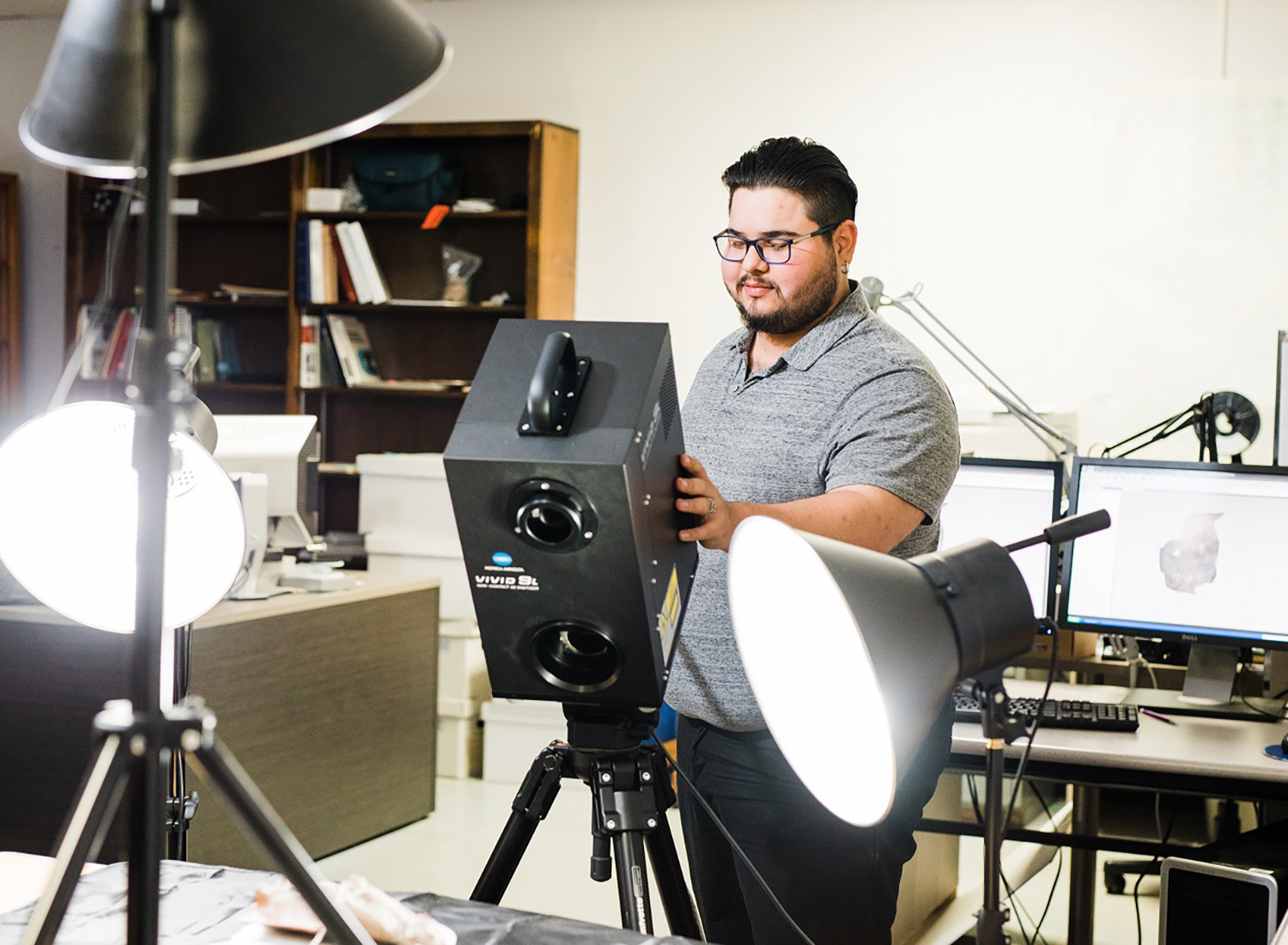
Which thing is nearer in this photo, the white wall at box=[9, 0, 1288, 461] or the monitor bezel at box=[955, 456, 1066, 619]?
the monitor bezel at box=[955, 456, 1066, 619]

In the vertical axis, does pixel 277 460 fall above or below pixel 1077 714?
above

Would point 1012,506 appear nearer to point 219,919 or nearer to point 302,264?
point 219,919

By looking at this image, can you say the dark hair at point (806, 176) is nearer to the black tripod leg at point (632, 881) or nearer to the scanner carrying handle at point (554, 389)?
the scanner carrying handle at point (554, 389)

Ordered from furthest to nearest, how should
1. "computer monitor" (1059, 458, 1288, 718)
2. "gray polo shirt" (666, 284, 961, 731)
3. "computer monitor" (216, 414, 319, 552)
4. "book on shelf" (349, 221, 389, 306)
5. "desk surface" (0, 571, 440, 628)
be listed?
"book on shelf" (349, 221, 389, 306) → "computer monitor" (216, 414, 319, 552) → "desk surface" (0, 571, 440, 628) → "computer monitor" (1059, 458, 1288, 718) → "gray polo shirt" (666, 284, 961, 731)

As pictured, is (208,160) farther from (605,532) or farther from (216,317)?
(216,317)

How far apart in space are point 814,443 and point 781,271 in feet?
0.79

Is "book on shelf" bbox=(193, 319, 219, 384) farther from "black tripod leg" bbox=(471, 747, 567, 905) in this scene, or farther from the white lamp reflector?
the white lamp reflector

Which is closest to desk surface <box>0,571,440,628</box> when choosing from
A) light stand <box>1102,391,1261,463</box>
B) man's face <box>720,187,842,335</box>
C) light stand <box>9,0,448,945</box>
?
man's face <box>720,187,842,335</box>

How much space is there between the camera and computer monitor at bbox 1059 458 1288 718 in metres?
2.44

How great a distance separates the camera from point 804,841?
164 centimetres

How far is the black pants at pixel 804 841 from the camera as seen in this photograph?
1637 millimetres

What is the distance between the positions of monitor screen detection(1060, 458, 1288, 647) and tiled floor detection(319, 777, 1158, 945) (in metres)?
0.80

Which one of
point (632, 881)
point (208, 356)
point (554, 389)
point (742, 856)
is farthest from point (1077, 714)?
point (208, 356)

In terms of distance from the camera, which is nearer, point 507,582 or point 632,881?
point 507,582
